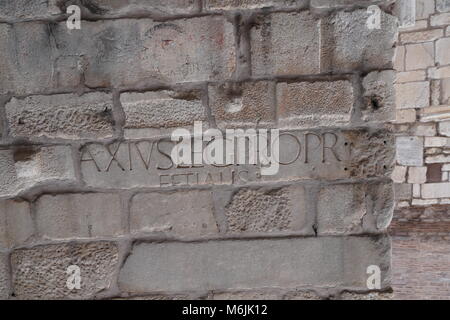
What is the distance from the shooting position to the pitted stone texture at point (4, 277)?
6.15 feet

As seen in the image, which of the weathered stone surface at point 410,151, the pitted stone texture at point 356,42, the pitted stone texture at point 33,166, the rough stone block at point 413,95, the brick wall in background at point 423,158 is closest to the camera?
the pitted stone texture at point 356,42

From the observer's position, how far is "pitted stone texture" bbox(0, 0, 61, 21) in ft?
5.63

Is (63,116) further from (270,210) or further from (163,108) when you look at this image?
(270,210)

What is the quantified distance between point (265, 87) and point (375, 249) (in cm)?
106

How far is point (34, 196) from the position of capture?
1.84 metres

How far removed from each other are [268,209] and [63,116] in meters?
1.21

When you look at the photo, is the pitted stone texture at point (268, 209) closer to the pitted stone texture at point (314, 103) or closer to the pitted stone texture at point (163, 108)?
the pitted stone texture at point (314, 103)

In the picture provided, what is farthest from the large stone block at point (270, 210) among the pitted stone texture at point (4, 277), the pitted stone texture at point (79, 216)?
the pitted stone texture at point (4, 277)

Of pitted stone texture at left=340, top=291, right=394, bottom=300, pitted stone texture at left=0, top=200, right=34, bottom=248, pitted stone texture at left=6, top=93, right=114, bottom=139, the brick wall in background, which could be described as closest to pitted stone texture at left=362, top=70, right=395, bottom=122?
pitted stone texture at left=340, top=291, right=394, bottom=300

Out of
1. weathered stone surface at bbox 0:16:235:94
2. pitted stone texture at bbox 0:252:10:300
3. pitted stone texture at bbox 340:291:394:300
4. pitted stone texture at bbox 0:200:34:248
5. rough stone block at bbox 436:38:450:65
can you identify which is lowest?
pitted stone texture at bbox 340:291:394:300

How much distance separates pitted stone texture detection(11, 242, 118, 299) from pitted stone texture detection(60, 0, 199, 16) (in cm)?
125

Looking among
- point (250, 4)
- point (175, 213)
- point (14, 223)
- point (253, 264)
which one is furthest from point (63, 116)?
point (253, 264)

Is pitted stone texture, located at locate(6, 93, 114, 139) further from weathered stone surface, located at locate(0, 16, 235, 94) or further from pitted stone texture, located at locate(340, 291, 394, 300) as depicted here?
pitted stone texture, located at locate(340, 291, 394, 300)

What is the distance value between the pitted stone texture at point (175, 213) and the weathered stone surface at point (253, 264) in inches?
3.4
